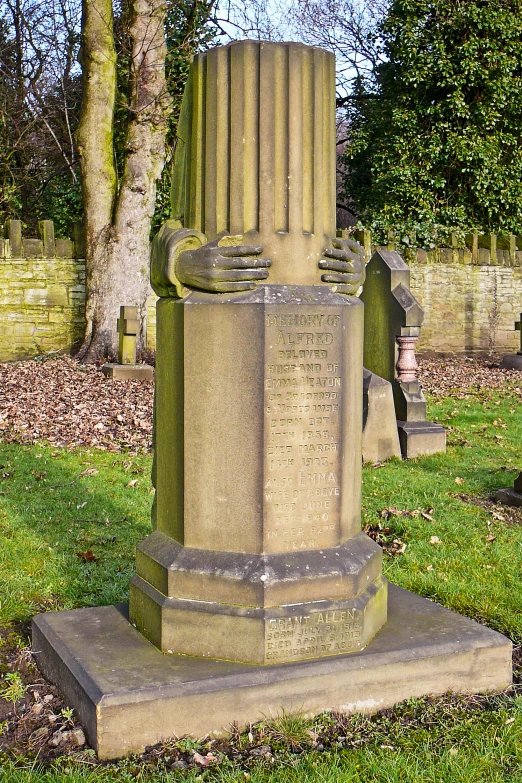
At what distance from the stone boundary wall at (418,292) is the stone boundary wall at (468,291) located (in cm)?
2

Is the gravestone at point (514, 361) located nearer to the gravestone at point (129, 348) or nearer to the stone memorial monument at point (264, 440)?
the gravestone at point (129, 348)

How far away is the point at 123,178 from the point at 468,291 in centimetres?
926

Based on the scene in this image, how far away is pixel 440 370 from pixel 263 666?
48.4 feet

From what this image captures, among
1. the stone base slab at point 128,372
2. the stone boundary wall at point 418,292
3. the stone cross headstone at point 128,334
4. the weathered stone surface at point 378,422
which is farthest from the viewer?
the stone boundary wall at point 418,292

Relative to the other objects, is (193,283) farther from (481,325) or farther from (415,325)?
(481,325)

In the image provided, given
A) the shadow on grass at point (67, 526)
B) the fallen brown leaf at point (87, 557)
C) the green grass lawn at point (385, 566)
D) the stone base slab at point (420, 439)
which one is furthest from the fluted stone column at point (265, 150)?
the stone base slab at point (420, 439)

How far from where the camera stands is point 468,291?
20969mm

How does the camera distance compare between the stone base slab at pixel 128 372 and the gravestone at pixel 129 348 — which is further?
the gravestone at pixel 129 348

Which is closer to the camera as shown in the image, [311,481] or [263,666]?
[263,666]

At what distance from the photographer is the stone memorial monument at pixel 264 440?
3588mm

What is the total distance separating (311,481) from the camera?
374cm

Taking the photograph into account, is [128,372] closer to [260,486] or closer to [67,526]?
[67,526]

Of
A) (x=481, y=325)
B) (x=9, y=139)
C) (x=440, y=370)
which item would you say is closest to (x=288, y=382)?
(x=440, y=370)

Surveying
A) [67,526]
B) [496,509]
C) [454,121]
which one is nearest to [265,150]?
[67,526]
